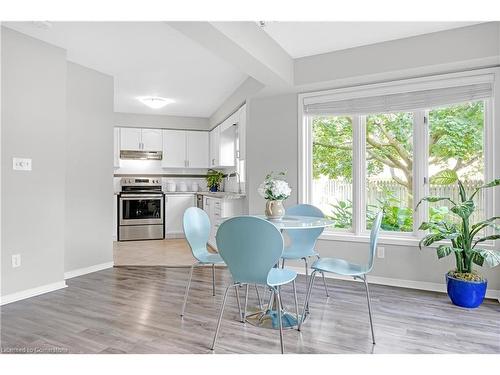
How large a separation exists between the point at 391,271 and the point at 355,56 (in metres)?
2.35

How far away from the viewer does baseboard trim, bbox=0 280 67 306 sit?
3136 mm

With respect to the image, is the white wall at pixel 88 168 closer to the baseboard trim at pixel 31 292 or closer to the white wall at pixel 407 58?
the baseboard trim at pixel 31 292

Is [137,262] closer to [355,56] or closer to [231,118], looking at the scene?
[231,118]

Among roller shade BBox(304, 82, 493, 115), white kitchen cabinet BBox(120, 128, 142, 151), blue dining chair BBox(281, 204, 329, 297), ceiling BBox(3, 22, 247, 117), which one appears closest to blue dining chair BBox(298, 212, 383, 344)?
blue dining chair BBox(281, 204, 329, 297)

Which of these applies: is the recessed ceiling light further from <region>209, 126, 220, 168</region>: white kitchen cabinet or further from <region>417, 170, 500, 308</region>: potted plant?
<region>417, 170, 500, 308</region>: potted plant

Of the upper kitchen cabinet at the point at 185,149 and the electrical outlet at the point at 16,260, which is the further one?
the upper kitchen cabinet at the point at 185,149

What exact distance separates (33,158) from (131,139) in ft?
12.5

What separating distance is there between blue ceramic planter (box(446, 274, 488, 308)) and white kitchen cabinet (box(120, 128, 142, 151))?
19.8 ft

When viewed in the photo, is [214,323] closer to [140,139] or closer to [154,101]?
[154,101]

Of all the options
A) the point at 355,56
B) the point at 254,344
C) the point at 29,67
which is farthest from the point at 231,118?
the point at 254,344

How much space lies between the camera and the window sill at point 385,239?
11.8 feet

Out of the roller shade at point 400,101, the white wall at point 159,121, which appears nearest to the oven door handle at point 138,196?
the white wall at point 159,121

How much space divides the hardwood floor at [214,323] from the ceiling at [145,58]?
2545 mm

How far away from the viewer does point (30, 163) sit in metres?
→ 3.36
